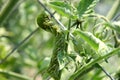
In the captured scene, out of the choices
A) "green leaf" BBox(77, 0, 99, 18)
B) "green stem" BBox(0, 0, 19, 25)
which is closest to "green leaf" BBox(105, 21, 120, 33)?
"green leaf" BBox(77, 0, 99, 18)

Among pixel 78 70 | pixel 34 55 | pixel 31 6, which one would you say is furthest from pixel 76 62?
pixel 31 6

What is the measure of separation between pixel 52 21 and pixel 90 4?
106 mm

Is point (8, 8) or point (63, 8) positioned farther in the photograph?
point (8, 8)

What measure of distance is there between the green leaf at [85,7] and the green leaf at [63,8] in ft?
0.05

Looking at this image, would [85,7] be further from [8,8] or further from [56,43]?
[8,8]

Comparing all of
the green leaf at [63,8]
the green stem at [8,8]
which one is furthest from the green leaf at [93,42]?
the green stem at [8,8]

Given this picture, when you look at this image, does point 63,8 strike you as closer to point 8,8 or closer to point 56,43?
point 56,43

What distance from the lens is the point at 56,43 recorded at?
2.28 feet

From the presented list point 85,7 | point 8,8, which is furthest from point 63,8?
point 8,8

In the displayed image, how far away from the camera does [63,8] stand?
66cm

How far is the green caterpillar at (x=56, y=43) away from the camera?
69 centimetres

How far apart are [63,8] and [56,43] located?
7 centimetres

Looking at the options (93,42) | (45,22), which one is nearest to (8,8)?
(45,22)

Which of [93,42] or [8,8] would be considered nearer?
[93,42]
